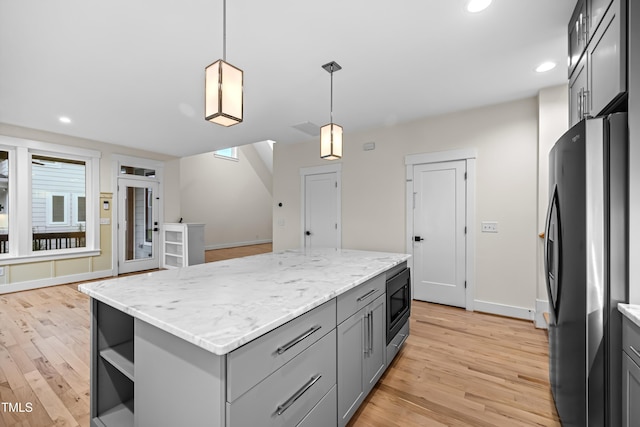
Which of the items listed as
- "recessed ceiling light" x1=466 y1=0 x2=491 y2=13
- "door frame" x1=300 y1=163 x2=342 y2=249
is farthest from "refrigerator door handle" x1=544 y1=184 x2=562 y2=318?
"door frame" x1=300 y1=163 x2=342 y2=249

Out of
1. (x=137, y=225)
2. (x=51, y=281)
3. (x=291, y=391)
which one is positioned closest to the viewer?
(x=291, y=391)

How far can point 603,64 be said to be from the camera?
1.44 m

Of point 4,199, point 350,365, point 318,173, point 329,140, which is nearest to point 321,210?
point 318,173

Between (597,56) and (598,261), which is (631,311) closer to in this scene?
(598,261)

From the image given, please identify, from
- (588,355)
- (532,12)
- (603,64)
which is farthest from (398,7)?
(588,355)

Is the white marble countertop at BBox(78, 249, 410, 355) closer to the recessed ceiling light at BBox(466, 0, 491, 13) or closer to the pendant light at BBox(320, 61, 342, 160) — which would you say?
the pendant light at BBox(320, 61, 342, 160)

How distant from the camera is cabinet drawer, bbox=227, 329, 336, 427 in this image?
3.12ft

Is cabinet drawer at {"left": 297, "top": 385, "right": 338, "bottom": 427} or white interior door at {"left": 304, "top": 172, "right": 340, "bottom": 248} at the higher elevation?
white interior door at {"left": 304, "top": 172, "right": 340, "bottom": 248}

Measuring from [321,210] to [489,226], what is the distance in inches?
102

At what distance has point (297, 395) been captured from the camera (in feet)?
3.84

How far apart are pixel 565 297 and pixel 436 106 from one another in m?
2.75

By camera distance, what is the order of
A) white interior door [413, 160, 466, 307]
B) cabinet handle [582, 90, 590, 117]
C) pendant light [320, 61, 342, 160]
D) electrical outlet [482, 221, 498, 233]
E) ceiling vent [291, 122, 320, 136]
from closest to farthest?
cabinet handle [582, 90, 590, 117] → pendant light [320, 61, 342, 160] → electrical outlet [482, 221, 498, 233] → white interior door [413, 160, 466, 307] → ceiling vent [291, 122, 320, 136]

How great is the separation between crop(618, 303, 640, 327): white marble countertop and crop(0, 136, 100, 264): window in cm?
665

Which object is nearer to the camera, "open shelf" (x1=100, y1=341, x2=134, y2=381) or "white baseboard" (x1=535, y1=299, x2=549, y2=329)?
"open shelf" (x1=100, y1=341, x2=134, y2=381)
